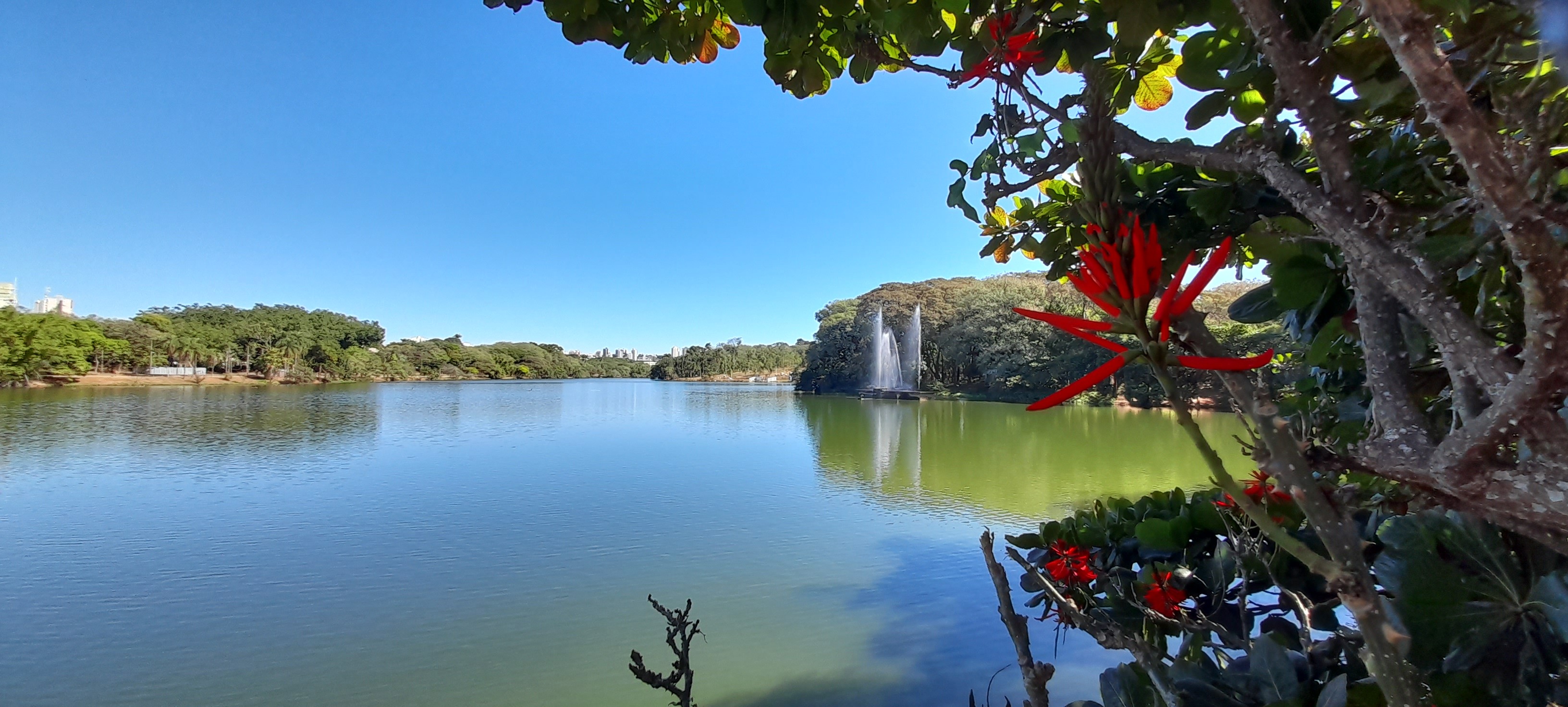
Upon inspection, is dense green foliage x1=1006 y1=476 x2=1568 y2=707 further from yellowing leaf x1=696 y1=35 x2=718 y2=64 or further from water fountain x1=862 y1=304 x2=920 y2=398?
water fountain x1=862 y1=304 x2=920 y2=398

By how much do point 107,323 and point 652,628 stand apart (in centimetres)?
5684

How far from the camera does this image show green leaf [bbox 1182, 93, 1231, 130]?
3.92 ft

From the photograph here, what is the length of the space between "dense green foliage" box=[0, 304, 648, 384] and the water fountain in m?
41.2

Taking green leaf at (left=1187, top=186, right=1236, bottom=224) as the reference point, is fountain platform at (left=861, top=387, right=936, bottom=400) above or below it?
below

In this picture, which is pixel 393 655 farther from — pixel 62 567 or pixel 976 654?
pixel 62 567

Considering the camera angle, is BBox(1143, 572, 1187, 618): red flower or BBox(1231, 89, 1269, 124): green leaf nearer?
BBox(1231, 89, 1269, 124): green leaf

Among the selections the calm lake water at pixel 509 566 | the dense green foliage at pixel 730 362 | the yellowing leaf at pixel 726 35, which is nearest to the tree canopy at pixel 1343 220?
the yellowing leaf at pixel 726 35

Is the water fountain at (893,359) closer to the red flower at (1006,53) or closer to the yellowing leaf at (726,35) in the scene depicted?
the yellowing leaf at (726,35)

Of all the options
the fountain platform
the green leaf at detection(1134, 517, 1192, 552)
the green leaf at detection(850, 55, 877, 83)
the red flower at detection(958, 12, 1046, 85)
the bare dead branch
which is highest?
the green leaf at detection(850, 55, 877, 83)

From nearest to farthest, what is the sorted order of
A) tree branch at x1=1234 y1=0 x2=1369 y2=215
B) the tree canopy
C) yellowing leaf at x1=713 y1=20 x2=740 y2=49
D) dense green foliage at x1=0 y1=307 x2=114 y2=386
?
the tree canopy, tree branch at x1=1234 y1=0 x2=1369 y2=215, yellowing leaf at x1=713 y1=20 x2=740 y2=49, dense green foliage at x1=0 y1=307 x2=114 y2=386

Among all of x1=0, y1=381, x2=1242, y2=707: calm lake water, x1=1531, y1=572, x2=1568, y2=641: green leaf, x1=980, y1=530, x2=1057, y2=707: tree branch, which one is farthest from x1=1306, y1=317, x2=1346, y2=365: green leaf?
x1=0, y1=381, x2=1242, y2=707: calm lake water

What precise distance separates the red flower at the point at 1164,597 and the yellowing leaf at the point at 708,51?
5.85 ft

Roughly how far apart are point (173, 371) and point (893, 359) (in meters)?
47.8

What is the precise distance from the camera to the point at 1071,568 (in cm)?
172
